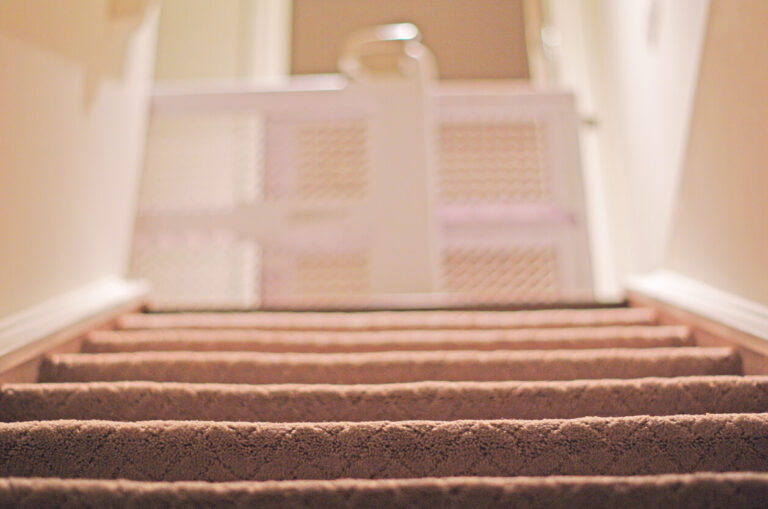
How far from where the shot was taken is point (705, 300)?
5.08ft

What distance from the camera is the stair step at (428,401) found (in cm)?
116

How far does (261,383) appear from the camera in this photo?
4.46 ft

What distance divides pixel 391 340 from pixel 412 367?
0.25 metres

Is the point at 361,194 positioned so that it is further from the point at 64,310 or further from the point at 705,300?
the point at 705,300

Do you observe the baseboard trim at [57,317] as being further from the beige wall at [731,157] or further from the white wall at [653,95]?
the white wall at [653,95]

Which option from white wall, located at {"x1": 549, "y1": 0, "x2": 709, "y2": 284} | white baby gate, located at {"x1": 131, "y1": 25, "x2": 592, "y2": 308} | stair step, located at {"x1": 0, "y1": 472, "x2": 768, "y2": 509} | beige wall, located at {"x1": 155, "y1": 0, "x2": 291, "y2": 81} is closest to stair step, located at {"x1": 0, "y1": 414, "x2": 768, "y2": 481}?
stair step, located at {"x1": 0, "y1": 472, "x2": 768, "y2": 509}

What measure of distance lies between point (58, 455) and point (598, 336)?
1.30 metres

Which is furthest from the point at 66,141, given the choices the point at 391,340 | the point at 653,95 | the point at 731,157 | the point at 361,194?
the point at 653,95

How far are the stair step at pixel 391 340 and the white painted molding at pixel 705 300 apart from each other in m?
0.10

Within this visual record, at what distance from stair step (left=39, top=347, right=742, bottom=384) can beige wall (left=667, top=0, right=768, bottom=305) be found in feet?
0.83

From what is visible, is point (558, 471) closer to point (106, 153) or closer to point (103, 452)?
point (103, 452)

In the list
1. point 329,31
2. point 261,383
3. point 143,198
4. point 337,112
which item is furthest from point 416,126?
point 329,31

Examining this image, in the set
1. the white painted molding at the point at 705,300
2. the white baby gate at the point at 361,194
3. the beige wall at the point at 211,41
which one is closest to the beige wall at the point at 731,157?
the white painted molding at the point at 705,300

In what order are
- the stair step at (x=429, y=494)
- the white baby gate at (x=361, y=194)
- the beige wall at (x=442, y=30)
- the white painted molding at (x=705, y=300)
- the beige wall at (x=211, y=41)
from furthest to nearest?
the beige wall at (x=442, y=30) → the beige wall at (x=211, y=41) → the white baby gate at (x=361, y=194) → the white painted molding at (x=705, y=300) → the stair step at (x=429, y=494)
